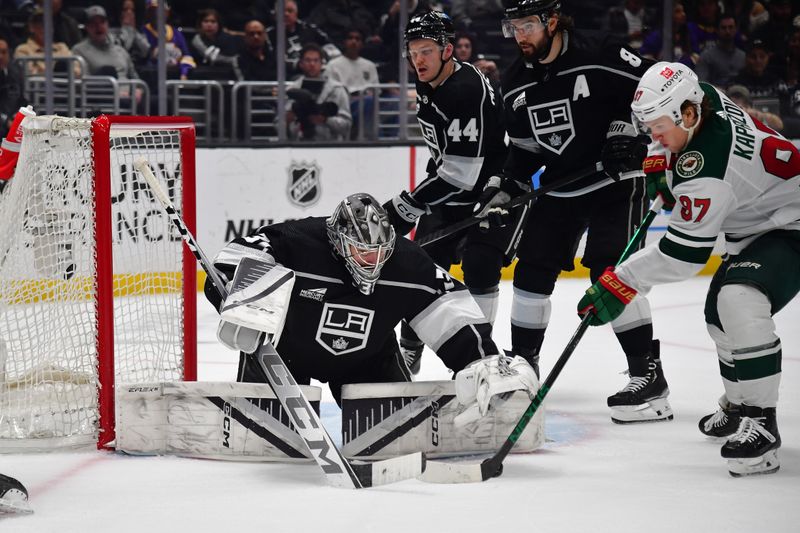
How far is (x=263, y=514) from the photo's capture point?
2234 millimetres

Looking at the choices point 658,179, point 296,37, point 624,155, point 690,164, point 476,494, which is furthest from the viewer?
point 296,37

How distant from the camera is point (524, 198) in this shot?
3365 millimetres

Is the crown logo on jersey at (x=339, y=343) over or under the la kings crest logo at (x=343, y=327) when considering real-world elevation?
under

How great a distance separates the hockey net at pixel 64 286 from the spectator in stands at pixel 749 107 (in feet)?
A: 14.4

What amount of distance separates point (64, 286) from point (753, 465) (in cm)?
180

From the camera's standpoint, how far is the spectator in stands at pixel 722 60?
6711 millimetres

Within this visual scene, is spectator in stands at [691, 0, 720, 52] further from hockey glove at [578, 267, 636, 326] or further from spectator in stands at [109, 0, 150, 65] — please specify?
hockey glove at [578, 267, 636, 326]

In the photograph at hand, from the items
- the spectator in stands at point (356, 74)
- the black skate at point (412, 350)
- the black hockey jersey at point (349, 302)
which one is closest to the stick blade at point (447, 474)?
the black hockey jersey at point (349, 302)

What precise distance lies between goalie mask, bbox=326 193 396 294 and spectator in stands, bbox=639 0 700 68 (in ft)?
14.4

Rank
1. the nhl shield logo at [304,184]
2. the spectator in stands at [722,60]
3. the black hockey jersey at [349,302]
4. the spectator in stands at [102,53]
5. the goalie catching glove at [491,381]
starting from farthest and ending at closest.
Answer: the spectator in stands at [722,60]
the spectator in stands at [102,53]
the nhl shield logo at [304,184]
the black hockey jersey at [349,302]
the goalie catching glove at [491,381]

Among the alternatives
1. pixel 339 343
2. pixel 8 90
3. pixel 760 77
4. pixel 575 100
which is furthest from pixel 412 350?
A: pixel 760 77

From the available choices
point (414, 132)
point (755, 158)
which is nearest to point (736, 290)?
point (755, 158)

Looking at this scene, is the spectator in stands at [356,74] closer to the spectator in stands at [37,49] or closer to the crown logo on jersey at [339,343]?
the spectator in stands at [37,49]

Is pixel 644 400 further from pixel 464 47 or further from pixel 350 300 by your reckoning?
pixel 464 47
